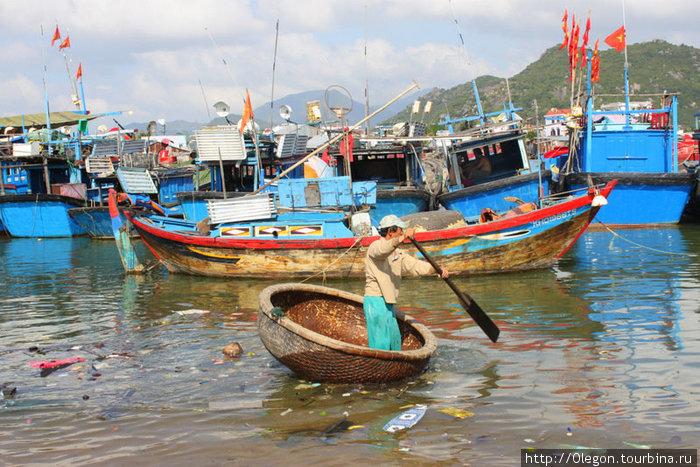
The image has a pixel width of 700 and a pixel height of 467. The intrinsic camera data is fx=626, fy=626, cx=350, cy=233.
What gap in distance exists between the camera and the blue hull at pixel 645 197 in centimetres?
1766

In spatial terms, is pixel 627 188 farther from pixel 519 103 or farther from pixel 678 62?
pixel 678 62

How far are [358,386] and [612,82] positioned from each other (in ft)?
206

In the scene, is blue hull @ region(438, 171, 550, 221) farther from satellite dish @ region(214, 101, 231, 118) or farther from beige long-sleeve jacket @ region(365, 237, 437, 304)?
beige long-sleeve jacket @ region(365, 237, 437, 304)

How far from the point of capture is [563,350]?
6.82m

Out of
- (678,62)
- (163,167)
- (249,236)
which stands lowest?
(249,236)

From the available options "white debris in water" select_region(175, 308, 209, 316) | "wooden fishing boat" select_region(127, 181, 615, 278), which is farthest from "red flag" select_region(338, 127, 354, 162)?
"white debris in water" select_region(175, 308, 209, 316)

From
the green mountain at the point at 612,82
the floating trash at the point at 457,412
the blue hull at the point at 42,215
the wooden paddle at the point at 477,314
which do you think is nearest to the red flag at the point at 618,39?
the wooden paddle at the point at 477,314

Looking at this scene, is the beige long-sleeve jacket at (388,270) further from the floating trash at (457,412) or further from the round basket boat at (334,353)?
the floating trash at (457,412)

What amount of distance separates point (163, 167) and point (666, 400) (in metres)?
20.8

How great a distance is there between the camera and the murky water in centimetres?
459

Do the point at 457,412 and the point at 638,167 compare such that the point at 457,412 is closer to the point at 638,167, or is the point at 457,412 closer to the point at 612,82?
the point at 638,167

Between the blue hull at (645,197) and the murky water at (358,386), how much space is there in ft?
25.6

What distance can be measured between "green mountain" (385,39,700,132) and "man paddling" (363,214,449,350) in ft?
168

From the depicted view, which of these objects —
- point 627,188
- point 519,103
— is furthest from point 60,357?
point 519,103
